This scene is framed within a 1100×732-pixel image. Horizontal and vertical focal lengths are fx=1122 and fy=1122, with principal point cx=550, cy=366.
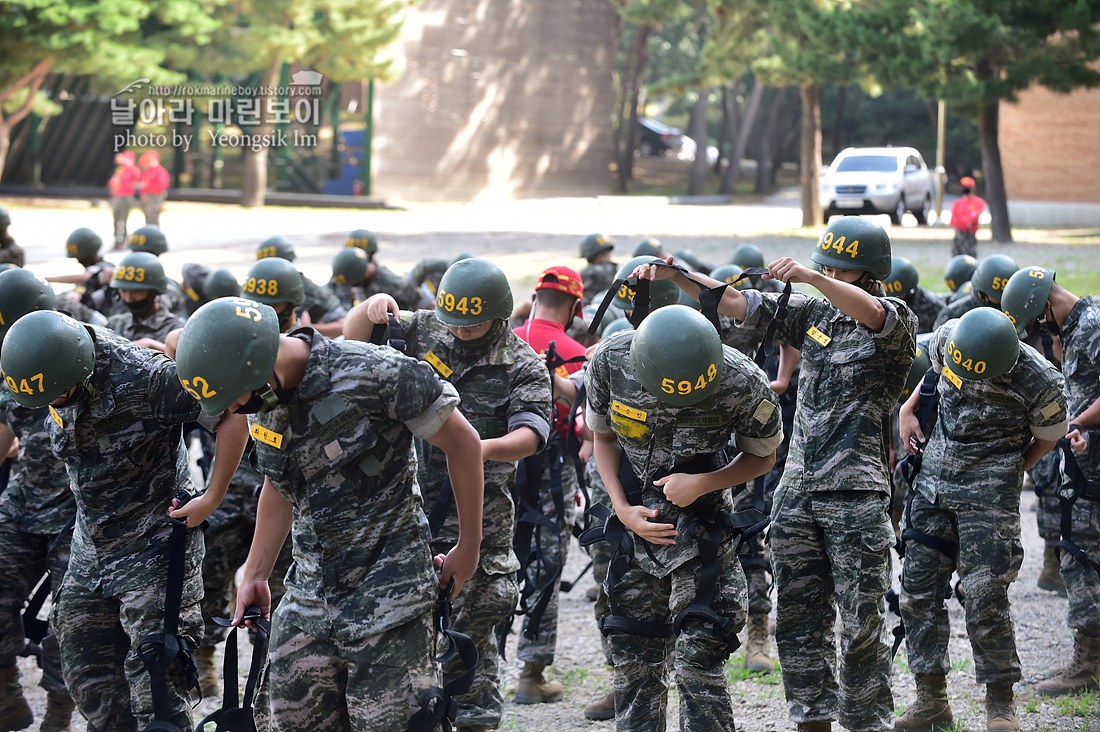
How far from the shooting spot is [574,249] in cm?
2138

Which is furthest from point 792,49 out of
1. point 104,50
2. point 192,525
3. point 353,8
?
point 192,525

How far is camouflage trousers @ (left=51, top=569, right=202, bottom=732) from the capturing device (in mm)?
4414

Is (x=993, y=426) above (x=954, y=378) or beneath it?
beneath

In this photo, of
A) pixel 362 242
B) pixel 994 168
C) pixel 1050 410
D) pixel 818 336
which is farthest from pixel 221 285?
pixel 994 168

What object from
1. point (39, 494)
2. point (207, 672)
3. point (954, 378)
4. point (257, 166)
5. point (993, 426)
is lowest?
point (207, 672)

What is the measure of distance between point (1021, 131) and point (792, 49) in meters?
11.4

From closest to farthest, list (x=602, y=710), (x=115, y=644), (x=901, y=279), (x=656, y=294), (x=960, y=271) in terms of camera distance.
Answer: (x=115, y=644)
(x=602, y=710)
(x=656, y=294)
(x=901, y=279)
(x=960, y=271)

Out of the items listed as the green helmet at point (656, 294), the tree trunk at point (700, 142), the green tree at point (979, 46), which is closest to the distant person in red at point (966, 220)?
the green tree at point (979, 46)

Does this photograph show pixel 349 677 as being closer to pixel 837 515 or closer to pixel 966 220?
pixel 837 515

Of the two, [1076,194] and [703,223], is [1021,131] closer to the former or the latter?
[1076,194]

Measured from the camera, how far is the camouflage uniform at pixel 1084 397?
6.20 meters

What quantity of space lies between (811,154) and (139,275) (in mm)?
20854

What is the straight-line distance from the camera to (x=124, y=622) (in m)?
4.42

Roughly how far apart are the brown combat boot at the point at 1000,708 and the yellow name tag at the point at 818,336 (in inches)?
77.7
